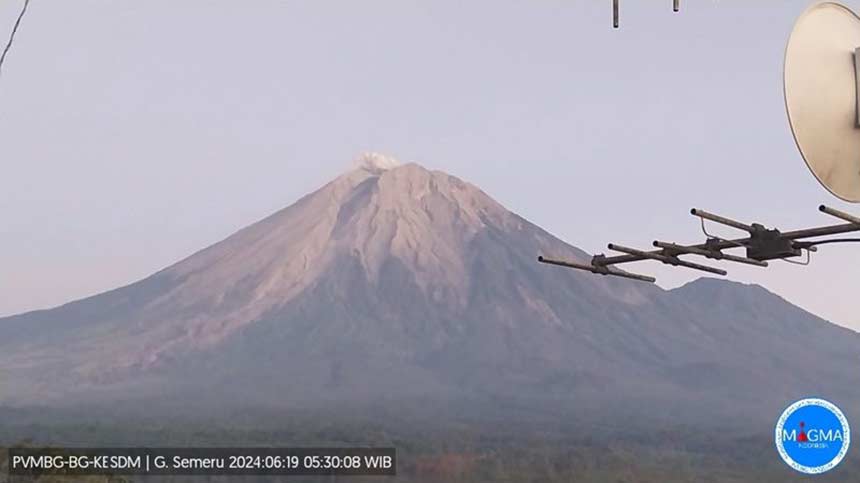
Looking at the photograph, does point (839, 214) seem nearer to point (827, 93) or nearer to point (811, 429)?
point (827, 93)

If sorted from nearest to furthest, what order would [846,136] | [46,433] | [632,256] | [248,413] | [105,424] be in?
1. [846,136]
2. [632,256]
3. [46,433]
4. [105,424]
5. [248,413]

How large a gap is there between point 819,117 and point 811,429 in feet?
43.5

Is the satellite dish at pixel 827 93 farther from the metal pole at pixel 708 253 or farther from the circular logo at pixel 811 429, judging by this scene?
the circular logo at pixel 811 429

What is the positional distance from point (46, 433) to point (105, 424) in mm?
11653

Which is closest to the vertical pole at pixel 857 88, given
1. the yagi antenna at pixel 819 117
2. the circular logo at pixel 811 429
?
the yagi antenna at pixel 819 117

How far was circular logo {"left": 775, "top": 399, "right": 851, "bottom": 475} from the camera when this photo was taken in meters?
15.7

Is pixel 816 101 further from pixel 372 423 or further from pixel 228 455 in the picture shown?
pixel 372 423

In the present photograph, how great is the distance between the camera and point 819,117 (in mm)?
4852

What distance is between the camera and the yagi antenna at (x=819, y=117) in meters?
4.80

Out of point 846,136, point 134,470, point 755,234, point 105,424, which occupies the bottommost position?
point 755,234

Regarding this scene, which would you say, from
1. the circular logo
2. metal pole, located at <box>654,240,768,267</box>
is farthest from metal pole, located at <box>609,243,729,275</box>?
the circular logo

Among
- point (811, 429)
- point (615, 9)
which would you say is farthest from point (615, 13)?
point (811, 429)

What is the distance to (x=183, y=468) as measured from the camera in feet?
403

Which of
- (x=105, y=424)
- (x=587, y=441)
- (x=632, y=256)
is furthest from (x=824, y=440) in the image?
(x=105, y=424)
